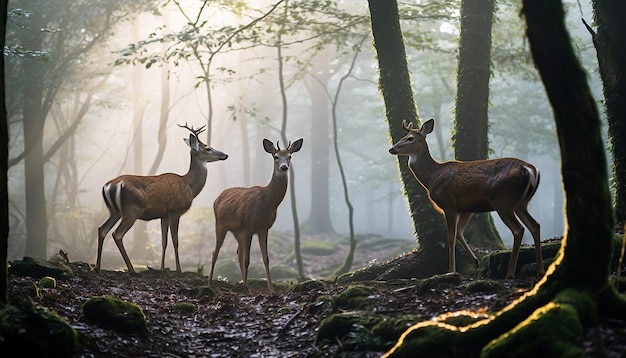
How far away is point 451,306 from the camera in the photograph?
6.64m

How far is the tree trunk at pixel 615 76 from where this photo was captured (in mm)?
8914

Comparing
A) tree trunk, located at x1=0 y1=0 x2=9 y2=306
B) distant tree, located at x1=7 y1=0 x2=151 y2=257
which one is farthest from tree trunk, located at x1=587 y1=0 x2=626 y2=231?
distant tree, located at x1=7 y1=0 x2=151 y2=257

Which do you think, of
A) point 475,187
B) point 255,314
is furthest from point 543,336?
point 255,314

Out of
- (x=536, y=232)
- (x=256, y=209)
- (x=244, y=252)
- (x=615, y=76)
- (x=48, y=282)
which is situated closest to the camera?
(x=536, y=232)

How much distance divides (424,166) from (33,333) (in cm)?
627

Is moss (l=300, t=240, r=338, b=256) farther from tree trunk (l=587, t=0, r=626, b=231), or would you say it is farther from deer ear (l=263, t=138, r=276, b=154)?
tree trunk (l=587, t=0, r=626, b=231)

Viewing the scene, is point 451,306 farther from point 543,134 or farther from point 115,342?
point 543,134

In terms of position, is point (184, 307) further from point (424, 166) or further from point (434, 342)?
point (434, 342)

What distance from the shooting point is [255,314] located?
880 cm

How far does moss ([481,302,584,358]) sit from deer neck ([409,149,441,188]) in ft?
16.2

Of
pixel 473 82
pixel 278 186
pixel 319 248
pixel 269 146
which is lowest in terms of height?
pixel 319 248

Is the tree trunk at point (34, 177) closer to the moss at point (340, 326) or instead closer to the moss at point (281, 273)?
the moss at point (281, 273)

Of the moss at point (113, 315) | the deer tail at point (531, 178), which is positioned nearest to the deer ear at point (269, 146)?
the deer tail at point (531, 178)

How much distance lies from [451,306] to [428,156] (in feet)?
11.6
